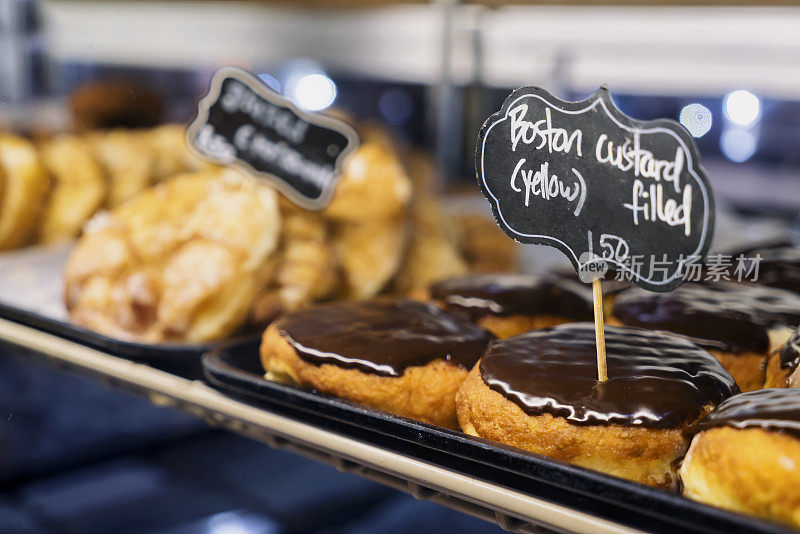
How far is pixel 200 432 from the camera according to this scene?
2.62 meters

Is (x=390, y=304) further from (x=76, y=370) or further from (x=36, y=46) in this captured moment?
(x=36, y=46)

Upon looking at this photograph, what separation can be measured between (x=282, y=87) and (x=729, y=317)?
167 cm

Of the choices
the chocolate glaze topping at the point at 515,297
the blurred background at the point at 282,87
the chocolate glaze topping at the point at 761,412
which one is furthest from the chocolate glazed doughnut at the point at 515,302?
the blurred background at the point at 282,87

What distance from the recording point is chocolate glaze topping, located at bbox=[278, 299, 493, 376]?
1.08 m

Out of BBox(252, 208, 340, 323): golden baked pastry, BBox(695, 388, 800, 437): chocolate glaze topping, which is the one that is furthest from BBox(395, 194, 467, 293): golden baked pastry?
BBox(695, 388, 800, 437): chocolate glaze topping

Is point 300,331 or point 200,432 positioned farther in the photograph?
point 200,432

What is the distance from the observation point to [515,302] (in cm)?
132

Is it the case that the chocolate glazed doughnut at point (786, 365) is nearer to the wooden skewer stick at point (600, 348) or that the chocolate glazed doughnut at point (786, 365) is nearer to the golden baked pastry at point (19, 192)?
the wooden skewer stick at point (600, 348)

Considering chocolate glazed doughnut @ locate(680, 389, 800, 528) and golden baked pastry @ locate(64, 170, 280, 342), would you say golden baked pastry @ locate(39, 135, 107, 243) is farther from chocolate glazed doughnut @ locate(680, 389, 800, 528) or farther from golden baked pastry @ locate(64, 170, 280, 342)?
chocolate glazed doughnut @ locate(680, 389, 800, 528)

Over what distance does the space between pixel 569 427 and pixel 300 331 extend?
452 millimetres

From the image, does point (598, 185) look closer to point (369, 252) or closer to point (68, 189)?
point (369, 252)

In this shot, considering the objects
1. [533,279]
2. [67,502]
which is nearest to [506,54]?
[533,279]

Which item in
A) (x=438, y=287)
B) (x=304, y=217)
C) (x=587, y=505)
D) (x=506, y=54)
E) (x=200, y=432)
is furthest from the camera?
(x=200, y=432)

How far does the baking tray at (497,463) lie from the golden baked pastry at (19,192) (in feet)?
2.36
